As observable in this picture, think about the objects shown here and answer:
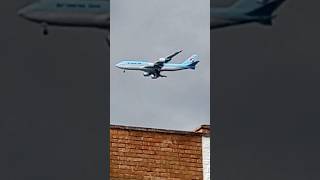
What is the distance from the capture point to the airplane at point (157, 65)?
561 inches
